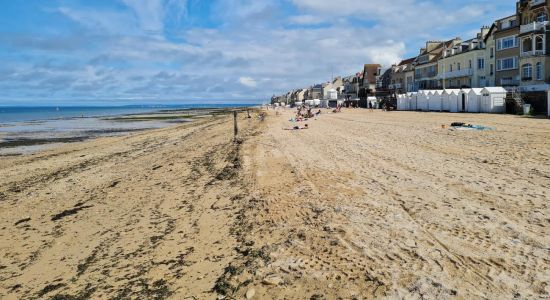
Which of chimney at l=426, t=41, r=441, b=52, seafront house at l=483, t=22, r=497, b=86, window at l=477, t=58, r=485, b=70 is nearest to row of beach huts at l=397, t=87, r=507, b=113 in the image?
seafront house at l=483, t=22, r=497, b=86

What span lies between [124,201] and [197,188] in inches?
73.1

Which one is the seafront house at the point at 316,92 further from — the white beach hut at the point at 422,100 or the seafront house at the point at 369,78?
the white beach hut at the point at 422,100

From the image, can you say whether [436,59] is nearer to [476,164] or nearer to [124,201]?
[476,164]

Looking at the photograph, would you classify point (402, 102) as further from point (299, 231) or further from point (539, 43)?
point (299, 231)

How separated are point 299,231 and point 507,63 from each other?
47366 millimetres

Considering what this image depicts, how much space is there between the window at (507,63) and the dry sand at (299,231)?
35.9m

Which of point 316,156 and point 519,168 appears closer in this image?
point 519,168

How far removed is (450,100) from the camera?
41.6 metres

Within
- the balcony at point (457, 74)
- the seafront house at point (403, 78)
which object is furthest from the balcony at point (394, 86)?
the balcony at point (457, 74)

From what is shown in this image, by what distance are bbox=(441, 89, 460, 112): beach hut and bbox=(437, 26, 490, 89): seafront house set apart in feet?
37.0

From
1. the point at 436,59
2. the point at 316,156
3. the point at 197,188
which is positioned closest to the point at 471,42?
the point at 436,59

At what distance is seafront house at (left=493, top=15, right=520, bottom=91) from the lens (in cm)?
4325

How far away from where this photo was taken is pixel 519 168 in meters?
10.0

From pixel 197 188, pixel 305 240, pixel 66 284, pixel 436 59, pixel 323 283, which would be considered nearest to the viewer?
pixel 323 283
